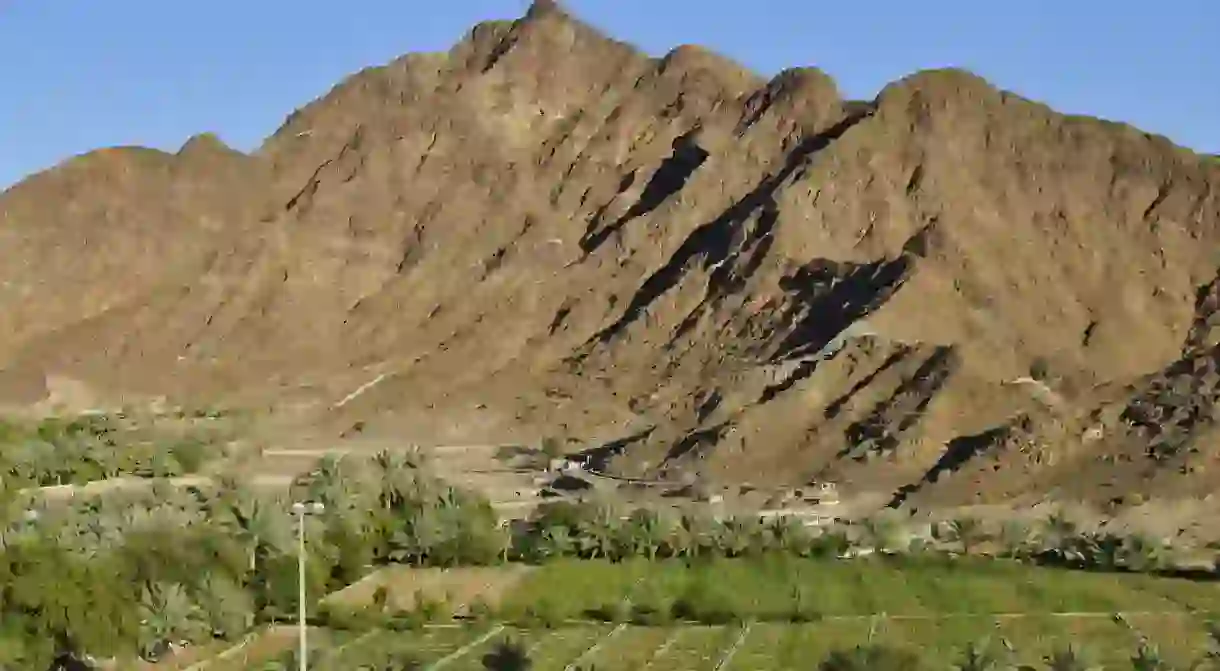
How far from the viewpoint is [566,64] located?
8062cm

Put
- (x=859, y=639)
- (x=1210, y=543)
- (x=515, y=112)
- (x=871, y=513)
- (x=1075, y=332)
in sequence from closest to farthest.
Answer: (x=859, y=639)
(x=1210, y=543)
(x=871, y=513)
(x=1075, y=332)
(x=515, y=112)

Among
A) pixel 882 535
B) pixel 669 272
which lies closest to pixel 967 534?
pixel 882 535

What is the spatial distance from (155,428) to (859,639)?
35.5 m

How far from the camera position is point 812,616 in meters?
33.0

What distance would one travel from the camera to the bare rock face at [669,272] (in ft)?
172

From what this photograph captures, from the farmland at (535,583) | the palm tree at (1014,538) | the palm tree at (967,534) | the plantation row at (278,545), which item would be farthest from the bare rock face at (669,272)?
the farmland at (535,583)

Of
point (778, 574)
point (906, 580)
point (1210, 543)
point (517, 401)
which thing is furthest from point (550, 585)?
point (517, 401)

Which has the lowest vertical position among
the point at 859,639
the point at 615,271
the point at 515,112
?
the point at 859,639

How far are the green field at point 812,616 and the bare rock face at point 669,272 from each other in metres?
10.7

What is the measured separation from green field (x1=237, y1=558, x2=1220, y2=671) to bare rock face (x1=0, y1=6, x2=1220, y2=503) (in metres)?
10.7

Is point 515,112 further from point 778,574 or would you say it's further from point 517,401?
point 778,574

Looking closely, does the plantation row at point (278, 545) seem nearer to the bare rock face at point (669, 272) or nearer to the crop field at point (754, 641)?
the crop field at point (754, 641)

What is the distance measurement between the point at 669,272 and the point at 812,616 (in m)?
36.3

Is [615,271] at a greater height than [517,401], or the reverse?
[615,271]
